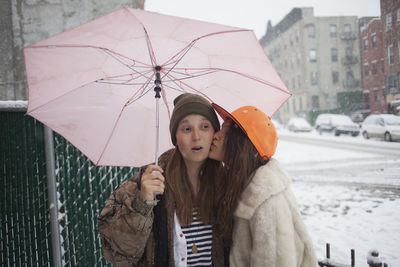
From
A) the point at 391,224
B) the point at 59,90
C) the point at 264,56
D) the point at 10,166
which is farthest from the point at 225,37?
the point at 391,224

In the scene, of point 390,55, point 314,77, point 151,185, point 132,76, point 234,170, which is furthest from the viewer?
point 314,77

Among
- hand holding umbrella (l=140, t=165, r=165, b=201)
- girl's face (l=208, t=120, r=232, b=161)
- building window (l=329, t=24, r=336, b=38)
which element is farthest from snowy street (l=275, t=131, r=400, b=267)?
building window (l=329, t=24, r=336, b=38)

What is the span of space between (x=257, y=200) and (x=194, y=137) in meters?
0.55

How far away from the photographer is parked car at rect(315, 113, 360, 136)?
18406mm

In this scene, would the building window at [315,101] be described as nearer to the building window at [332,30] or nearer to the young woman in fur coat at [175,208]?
the building window at [332,30]

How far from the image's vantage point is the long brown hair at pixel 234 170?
1661 mm

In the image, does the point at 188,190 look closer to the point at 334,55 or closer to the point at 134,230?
the point at 134,230

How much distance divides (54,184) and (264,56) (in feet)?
8.05

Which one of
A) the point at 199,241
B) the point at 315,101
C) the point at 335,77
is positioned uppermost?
the point at 335,77

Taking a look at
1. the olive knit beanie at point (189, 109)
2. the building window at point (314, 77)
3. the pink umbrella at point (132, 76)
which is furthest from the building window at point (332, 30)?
the olive knit beanie at point (189, 109)

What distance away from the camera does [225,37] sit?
1911mm

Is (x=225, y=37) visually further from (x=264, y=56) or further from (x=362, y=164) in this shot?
(x=362, y=164)

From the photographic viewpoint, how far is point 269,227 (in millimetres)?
1466

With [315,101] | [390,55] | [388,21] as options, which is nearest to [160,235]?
[388,21]
